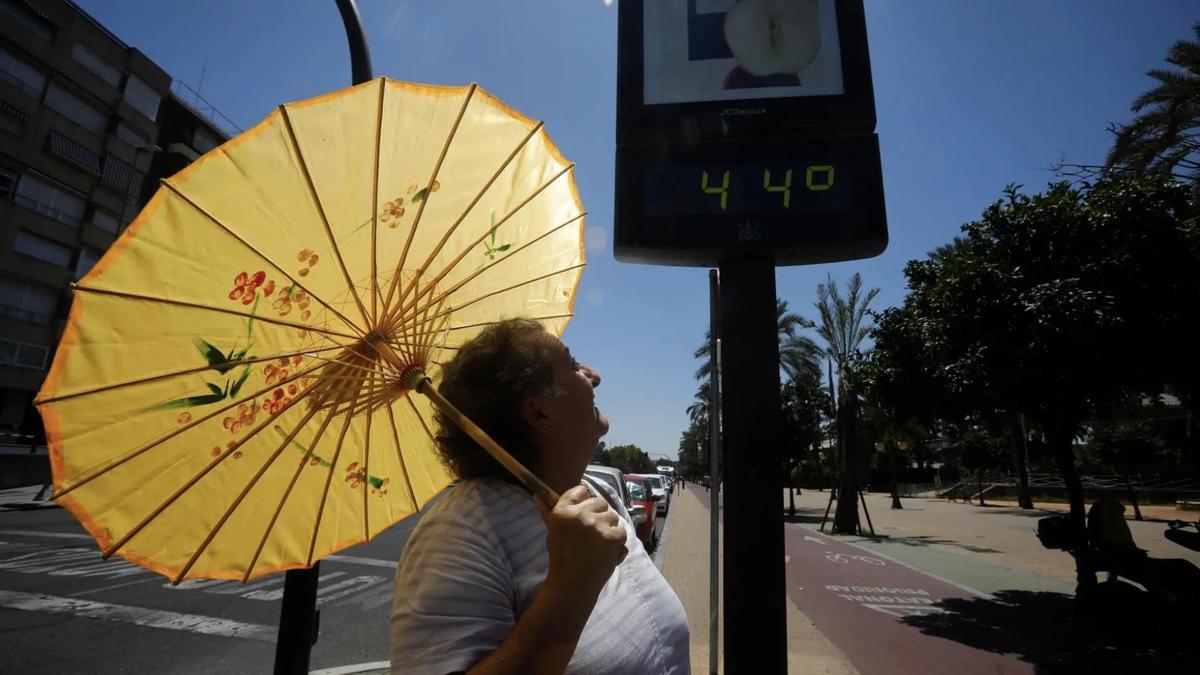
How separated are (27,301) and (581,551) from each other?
1412 inches

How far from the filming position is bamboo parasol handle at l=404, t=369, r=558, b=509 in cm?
117

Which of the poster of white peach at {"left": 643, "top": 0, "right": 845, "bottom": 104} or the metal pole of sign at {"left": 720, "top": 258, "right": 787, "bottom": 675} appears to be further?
the poster of white peach at {"left": 643, "top": 0, "right": 845, "bottom": 104}

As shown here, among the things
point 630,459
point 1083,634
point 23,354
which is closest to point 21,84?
point 23,354

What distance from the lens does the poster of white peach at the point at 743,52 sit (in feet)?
7.18

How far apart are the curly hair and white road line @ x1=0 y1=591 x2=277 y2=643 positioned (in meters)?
5.29

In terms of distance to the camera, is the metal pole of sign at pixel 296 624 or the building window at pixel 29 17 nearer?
A: the metal pole of sign at pixel 296 624

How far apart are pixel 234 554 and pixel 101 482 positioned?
373 mm

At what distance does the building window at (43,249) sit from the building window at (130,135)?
21.2ft

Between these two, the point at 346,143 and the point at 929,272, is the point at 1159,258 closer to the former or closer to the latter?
the point at 929,272

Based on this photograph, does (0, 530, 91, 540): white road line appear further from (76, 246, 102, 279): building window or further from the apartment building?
(76, 246, 102, 279): building window

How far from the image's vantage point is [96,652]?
16.0 ft

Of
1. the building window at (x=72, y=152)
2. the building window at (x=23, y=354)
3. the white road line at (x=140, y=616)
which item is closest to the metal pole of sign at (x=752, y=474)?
the white road line at (x=140, y=616)

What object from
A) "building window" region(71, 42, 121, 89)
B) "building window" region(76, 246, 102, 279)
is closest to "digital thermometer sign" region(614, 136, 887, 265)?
"building window" region(76, 246, 102, 279)

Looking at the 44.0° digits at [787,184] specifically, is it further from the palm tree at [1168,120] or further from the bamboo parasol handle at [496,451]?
the palm tree at [1168,120]
